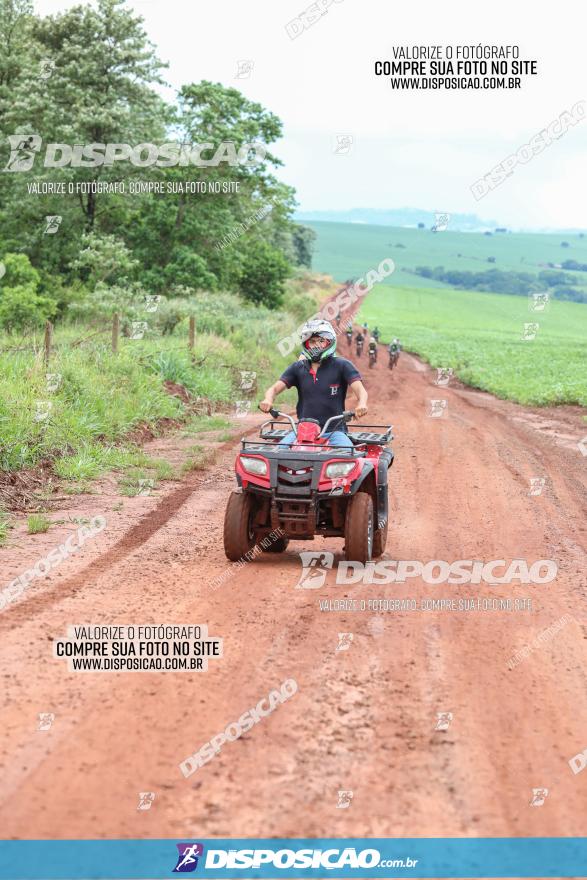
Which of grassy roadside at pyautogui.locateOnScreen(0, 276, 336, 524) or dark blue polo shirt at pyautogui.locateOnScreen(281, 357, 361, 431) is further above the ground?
dark blue polo shirt at pyautogui.locateOnScreen(281, 357, 361, 431)

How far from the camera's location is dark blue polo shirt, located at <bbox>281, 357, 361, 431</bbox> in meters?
9.90

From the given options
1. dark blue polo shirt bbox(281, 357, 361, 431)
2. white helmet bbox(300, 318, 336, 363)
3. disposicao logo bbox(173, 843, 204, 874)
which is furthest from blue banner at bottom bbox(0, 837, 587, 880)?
white helmet bbox(300, 318, 336, 363)

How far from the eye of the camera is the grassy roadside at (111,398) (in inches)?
531

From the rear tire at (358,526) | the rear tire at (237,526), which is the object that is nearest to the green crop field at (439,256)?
the rear tire at (237,526)

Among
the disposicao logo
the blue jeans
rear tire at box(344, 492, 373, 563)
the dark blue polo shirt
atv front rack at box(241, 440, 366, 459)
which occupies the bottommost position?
the disposicao logo

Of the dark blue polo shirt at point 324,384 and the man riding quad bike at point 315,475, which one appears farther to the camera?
the dark blue polo shirt at point 324,384

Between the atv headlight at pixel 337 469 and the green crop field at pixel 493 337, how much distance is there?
21.3m

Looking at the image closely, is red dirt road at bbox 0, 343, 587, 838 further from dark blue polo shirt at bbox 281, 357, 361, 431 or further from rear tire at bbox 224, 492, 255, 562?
dark blue polo shirt at bbox 281, 357, 361, 431

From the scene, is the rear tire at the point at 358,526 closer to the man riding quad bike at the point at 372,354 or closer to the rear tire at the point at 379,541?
the rear tire at the point at 379,541

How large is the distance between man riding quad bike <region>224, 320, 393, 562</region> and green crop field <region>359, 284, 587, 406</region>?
20459 millimetres

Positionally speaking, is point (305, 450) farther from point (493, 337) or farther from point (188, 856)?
point (493, 337)

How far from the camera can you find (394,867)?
14.3ft

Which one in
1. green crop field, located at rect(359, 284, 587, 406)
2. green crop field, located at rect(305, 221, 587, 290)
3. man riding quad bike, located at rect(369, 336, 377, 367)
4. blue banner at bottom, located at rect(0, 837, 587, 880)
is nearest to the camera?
blue banner at bottom, located at rect(0, 837, 587, 880)

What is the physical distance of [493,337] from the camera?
7362 cm
